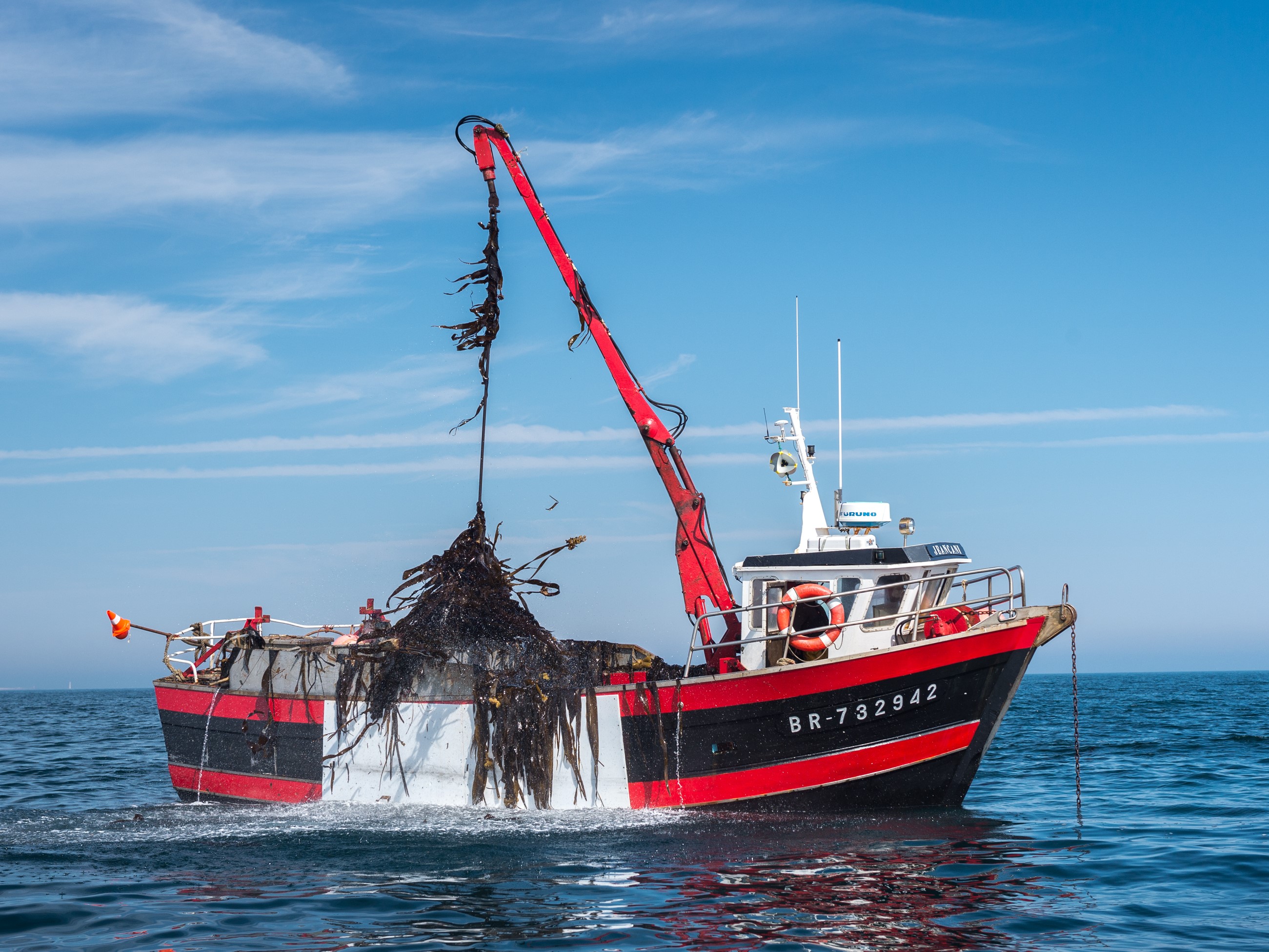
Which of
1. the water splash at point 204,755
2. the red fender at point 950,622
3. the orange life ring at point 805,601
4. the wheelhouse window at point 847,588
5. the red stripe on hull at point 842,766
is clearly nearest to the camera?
the red stripe on hull at point 842,766

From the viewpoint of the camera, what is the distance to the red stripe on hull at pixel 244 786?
16.7 meters

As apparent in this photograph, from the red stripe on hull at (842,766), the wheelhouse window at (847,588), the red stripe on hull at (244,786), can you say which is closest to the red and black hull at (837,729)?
the red stripe on hull at (842,766)

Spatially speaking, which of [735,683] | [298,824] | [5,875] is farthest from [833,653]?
[5,875]

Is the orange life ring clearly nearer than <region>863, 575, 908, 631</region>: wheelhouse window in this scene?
Yes

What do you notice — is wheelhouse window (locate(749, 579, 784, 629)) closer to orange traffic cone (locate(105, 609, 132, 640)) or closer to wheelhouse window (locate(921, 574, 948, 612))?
wheelhouse window (locate(921, 574, 948, 612))

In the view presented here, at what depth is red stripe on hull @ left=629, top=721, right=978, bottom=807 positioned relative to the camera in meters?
13.9

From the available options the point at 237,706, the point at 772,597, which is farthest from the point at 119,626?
the point at 772,597

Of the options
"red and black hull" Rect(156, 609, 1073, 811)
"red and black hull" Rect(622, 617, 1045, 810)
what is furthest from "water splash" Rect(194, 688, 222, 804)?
"red and black hull" Rect(622, 617, 1045, 810)

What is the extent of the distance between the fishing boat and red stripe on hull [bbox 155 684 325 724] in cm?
4

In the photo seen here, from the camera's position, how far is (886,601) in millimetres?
15031

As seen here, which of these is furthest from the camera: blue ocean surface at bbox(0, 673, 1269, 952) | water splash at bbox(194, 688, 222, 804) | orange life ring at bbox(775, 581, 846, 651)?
water splash at bbox(194, 688, 222, 804)

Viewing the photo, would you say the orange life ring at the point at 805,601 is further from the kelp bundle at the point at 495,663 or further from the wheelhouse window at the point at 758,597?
the kelp bundle at the point at 495,663

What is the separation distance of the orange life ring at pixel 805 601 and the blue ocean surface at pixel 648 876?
221 centimetres

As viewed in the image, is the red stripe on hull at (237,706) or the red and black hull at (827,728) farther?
the red stripe on hull at (237,706)
